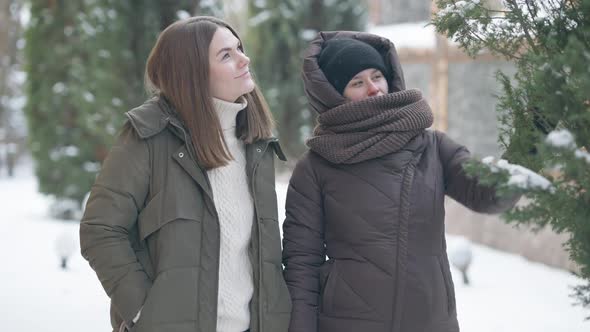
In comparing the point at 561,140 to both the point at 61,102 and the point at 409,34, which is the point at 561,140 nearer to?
the point at 409,34

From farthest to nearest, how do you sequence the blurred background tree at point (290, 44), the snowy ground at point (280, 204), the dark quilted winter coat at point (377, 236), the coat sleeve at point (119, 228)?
the blurred background tree at point (290, 44) → the snowy ground at point (280, 204) → the dark quilted winter coat at point (377, 236) → the coat sleeve at point (119, 228)

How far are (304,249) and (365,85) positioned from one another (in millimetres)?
579

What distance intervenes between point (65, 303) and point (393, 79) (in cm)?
321

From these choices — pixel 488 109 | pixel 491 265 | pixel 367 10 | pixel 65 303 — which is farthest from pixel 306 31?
pixel 65 303

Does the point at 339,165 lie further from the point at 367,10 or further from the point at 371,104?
the point at 367,10

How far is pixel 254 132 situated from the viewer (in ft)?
7.26

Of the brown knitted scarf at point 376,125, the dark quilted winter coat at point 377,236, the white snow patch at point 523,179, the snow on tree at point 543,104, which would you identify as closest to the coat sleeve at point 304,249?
the dark quilted winter coat at point 377,236

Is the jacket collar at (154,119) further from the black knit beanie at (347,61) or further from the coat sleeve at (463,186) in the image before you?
the coat sleeve at (463,186)

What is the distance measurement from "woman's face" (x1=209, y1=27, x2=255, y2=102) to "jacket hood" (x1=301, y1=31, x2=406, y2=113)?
223mm

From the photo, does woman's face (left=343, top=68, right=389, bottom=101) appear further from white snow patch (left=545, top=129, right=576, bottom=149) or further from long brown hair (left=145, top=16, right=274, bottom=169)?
white snow patch (left=545, top=129, right=576, bottom=149)

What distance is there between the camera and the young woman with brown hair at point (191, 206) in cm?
198

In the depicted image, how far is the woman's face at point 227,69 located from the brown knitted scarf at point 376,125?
1.02ft

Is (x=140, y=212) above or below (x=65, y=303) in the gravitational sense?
above

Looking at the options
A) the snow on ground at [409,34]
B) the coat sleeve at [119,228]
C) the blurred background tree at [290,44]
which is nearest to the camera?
the coat sleeve at [119,228]
